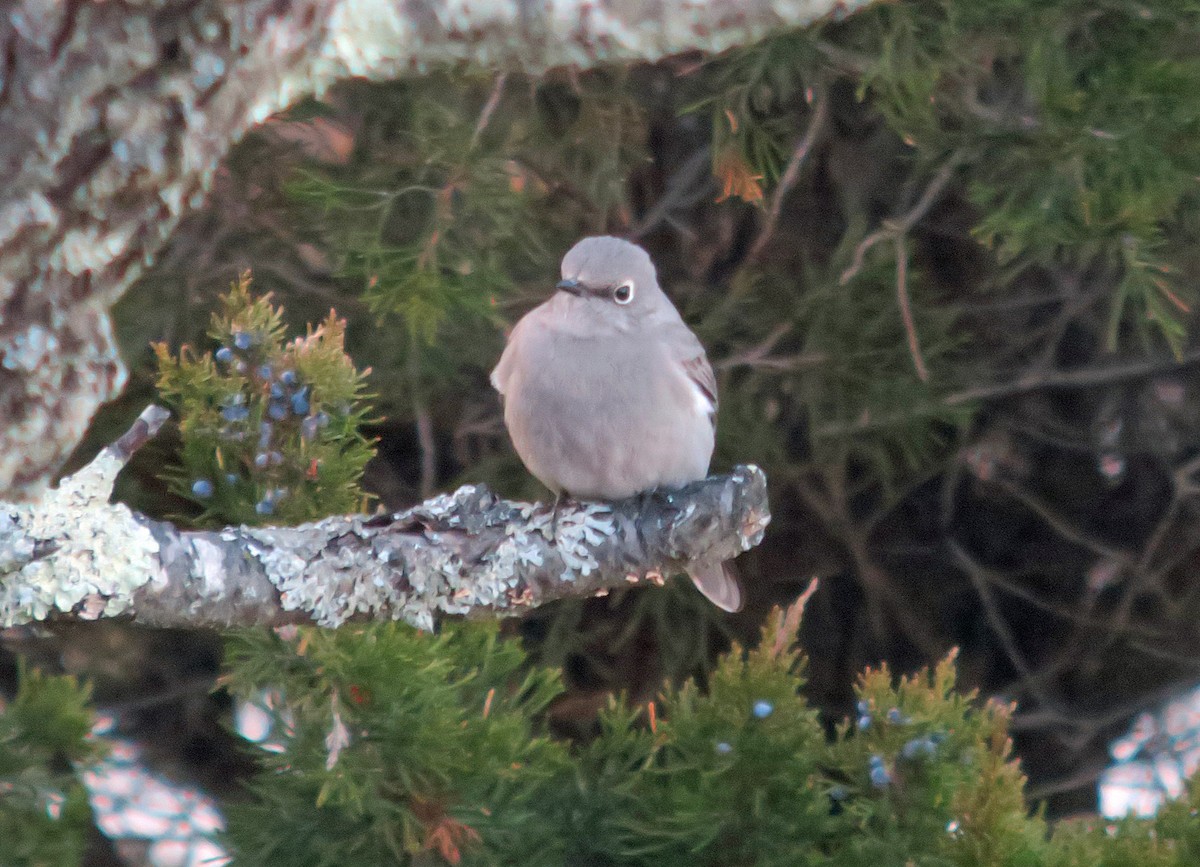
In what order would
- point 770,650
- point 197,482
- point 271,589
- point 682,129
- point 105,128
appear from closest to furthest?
point 105,128, point 271,589, point 197,482, point 770,650, point 682,129

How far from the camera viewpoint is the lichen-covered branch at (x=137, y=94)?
1033 millimetres

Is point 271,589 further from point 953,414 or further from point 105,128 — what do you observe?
point 953,414

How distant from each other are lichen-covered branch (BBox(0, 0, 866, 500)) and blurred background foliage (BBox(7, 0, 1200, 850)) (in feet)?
2.58

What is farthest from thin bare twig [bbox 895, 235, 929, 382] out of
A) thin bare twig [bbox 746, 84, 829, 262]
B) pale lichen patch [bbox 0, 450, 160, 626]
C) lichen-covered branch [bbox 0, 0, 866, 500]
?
pale lichen patch [bbox 0, 450, 160, 626]

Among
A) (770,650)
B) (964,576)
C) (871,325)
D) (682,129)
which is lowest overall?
(964,576)

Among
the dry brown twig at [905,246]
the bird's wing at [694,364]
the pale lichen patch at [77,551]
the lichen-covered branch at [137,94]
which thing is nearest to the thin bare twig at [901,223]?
the dry brown twig at [905,246]

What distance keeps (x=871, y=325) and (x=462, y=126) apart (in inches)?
31.1

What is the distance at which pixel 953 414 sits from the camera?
7.94 ft

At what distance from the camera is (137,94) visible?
1069mm

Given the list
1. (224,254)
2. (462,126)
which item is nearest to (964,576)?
(462,126)

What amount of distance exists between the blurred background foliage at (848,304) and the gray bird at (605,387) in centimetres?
17

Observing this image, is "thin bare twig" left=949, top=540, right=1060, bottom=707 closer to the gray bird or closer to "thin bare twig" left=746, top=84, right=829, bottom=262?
"thin bare twig" left=746, top=84, right=829, bottom=262

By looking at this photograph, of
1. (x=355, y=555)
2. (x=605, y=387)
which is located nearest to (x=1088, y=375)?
(x=605, y=387)

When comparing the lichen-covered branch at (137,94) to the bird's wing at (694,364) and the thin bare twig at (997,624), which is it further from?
the thin bare twig at (997,624)
